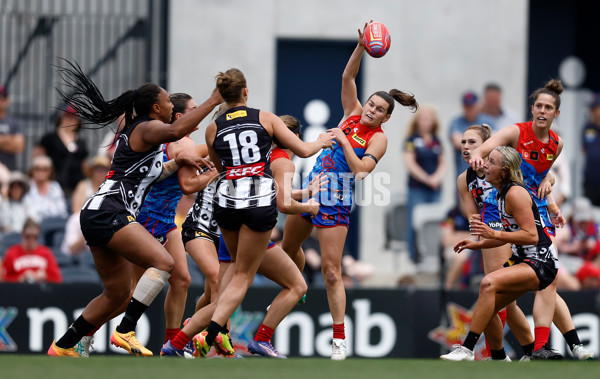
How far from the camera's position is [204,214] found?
31.3 ft

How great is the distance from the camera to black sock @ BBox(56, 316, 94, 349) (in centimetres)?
882

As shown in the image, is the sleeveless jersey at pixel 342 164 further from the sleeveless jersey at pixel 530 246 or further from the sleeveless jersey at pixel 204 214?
the sleeveless jersey at pixel 530 246

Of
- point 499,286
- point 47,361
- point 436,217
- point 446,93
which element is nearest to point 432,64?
point 446,93

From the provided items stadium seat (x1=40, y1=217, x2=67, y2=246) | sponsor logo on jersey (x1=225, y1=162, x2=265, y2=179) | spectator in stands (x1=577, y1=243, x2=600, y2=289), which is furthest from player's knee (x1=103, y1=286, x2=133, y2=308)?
spectator in stands (x1=577, y1=243, x2=600, y2=289)

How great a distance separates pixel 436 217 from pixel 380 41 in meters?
5.32

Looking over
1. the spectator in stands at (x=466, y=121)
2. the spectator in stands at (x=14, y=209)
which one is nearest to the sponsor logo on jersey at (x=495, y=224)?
the spectator in stands at (x=466, y=121)

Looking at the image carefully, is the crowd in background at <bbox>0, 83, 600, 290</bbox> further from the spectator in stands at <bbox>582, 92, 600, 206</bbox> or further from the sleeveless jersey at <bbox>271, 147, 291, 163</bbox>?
the sleeveless jersey at <bbox>271, 147, 291, 163</bbox>

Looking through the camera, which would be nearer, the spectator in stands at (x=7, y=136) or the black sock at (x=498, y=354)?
the black sock at (x=498, y=354)

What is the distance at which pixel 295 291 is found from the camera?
9094 millimetres

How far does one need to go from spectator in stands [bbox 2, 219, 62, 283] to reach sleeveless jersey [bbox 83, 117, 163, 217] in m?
4.48

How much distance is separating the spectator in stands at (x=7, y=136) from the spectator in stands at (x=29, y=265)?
80.4 inches

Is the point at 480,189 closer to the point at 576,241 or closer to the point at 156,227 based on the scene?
the point at 156,227

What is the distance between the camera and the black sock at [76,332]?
28.9 feet

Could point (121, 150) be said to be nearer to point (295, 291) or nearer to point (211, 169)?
point (211, 169)
